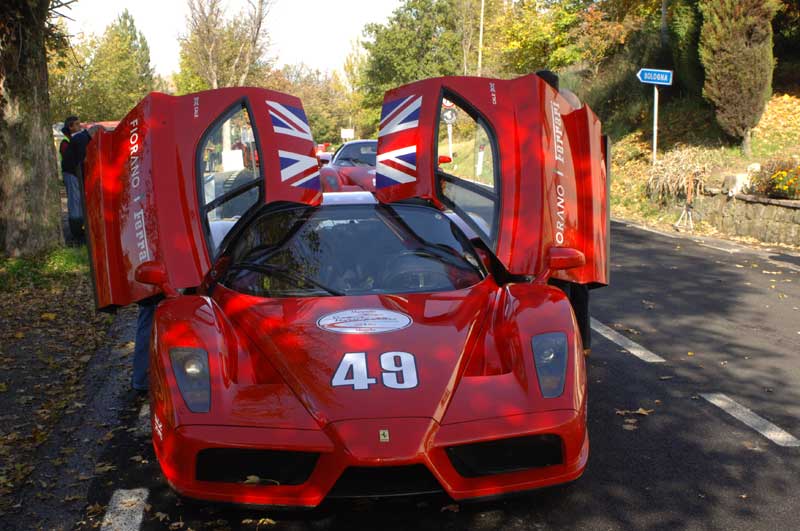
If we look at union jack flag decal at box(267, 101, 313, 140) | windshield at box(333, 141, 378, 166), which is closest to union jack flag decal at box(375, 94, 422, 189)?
union jack flag decal at box(267, 101, 313, 140)

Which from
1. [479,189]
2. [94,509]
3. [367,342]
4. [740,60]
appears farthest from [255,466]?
[740,60]

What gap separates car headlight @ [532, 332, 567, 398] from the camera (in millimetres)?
3553

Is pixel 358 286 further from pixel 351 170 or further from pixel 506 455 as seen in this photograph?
pixel 351 170

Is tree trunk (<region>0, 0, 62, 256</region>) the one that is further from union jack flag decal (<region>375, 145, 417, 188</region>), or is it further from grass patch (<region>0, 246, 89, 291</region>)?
union jack flag decal (<region>375, 145, 417, 188</region>)

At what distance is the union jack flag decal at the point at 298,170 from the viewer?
5.38 meters

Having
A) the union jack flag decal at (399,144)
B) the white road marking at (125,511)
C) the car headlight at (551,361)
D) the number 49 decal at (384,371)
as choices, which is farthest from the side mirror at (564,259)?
the white road marking at (125,511)

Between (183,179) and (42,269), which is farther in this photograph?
(42,269)

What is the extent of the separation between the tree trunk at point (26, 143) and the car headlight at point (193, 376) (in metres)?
7.54

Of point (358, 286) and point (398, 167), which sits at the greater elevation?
point (398, 167)

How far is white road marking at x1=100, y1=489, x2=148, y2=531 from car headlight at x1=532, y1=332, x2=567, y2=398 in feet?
6.11

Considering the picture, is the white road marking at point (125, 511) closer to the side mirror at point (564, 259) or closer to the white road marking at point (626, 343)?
the side mirror at point (564, 259)

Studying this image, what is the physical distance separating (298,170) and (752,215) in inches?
429

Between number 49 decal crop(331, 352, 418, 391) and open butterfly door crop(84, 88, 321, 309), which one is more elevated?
open butterfly door crop(84, 88, 321, 309)

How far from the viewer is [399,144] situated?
5691 millimetres
